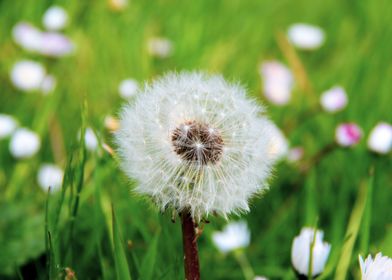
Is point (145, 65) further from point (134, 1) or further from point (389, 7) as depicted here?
point (389, 7)

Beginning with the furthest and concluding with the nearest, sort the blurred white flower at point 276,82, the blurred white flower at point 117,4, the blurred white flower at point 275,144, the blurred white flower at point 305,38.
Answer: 1. the blurred white flower at point 305,38
2. the blurred white flower at point 117,4
3. the blurred white flower at point 276,82
4. the blurred white flower at point 275,144

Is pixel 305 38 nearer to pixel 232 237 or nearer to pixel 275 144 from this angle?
pixel 232 237

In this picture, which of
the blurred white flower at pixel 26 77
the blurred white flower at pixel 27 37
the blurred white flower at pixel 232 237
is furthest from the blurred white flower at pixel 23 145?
the blurred white flower at pixel 232 237

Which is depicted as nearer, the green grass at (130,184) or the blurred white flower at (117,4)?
the green grass at (130,184)

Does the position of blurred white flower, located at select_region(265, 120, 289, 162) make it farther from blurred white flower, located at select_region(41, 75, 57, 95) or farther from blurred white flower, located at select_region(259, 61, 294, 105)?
blurred white flower, located at select_region(41, 75, 57, 95)

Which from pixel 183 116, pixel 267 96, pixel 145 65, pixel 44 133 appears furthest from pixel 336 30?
pixel 183 116

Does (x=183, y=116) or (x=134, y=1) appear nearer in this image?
(x=183, y=116)

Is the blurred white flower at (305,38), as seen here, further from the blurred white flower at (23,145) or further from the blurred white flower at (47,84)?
the blurred white flower at (23,145)
